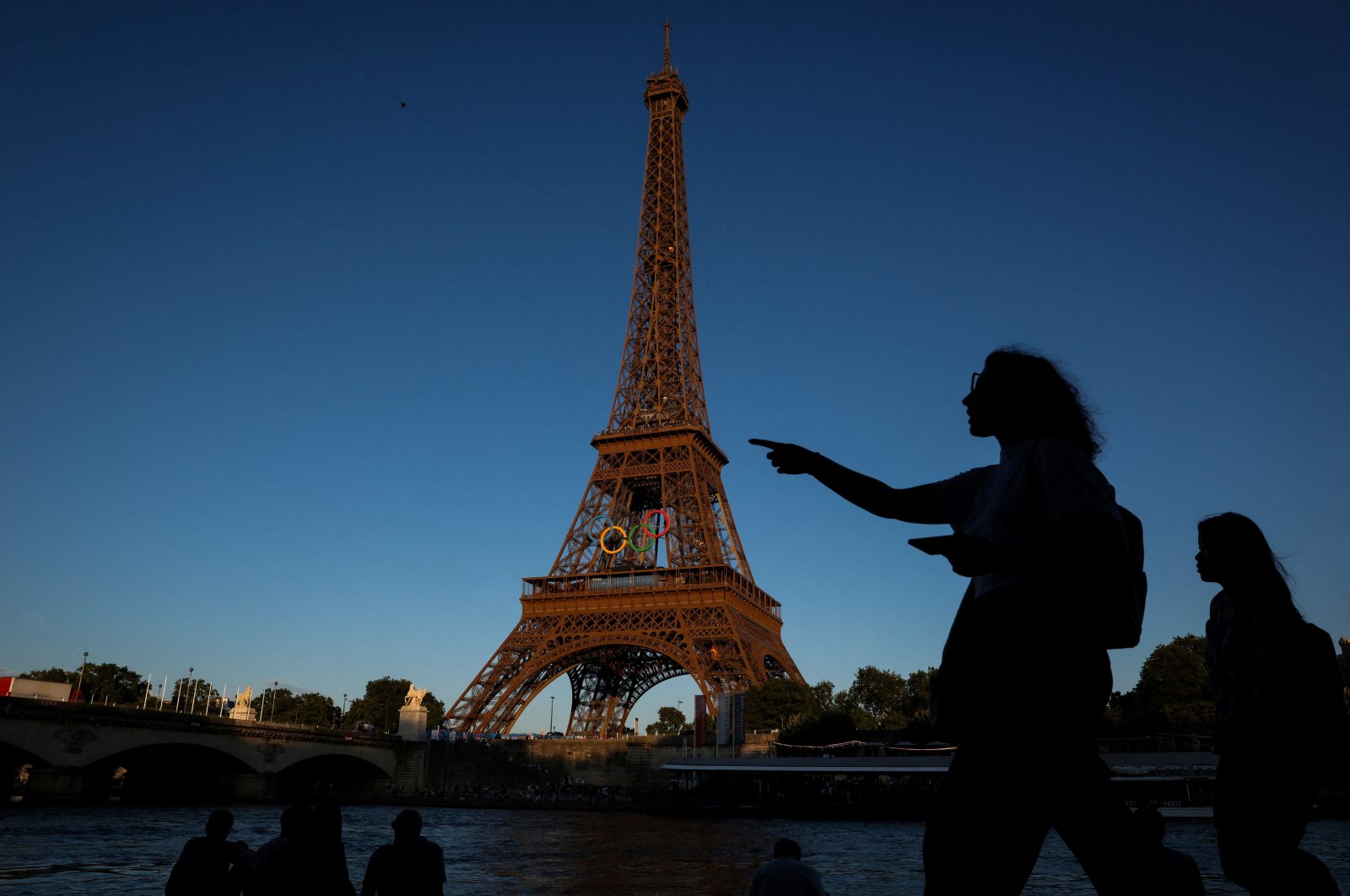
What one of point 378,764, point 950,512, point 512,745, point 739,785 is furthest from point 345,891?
point 378,764

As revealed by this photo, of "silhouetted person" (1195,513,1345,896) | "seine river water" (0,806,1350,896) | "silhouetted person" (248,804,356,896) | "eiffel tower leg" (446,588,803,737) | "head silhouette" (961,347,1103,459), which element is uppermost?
"eiffel tower leg" (446,588,803,737)

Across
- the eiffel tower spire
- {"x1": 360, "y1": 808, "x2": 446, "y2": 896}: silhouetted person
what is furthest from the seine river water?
the eiffel tower spire

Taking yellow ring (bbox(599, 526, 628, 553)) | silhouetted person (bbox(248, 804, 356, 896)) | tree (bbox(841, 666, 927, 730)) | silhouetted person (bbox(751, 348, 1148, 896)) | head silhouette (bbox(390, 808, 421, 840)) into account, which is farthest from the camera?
tree (bbox(841, 666, 927, 730))

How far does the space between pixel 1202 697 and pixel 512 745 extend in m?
44.4

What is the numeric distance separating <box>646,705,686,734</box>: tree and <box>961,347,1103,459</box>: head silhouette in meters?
170

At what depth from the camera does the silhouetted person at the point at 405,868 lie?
21.3 feet

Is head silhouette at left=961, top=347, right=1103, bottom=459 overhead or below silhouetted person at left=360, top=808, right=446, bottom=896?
overhead

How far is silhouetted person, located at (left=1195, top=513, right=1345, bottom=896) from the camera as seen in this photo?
3.51 meters

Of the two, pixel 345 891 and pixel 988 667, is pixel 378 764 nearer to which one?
pixel 345 891

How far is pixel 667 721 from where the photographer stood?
180m

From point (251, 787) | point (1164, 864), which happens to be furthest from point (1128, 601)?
point (251, 787)

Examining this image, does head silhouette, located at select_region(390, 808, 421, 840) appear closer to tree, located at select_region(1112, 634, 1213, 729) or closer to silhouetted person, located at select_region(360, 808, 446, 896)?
silhouetted person, located at select_region(360, 808, 446, 896)

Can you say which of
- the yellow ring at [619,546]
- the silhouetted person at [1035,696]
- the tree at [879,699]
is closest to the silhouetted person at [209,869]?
the silhouetted person at [1035,696]

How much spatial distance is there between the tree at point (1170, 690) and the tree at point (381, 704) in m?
67.1
